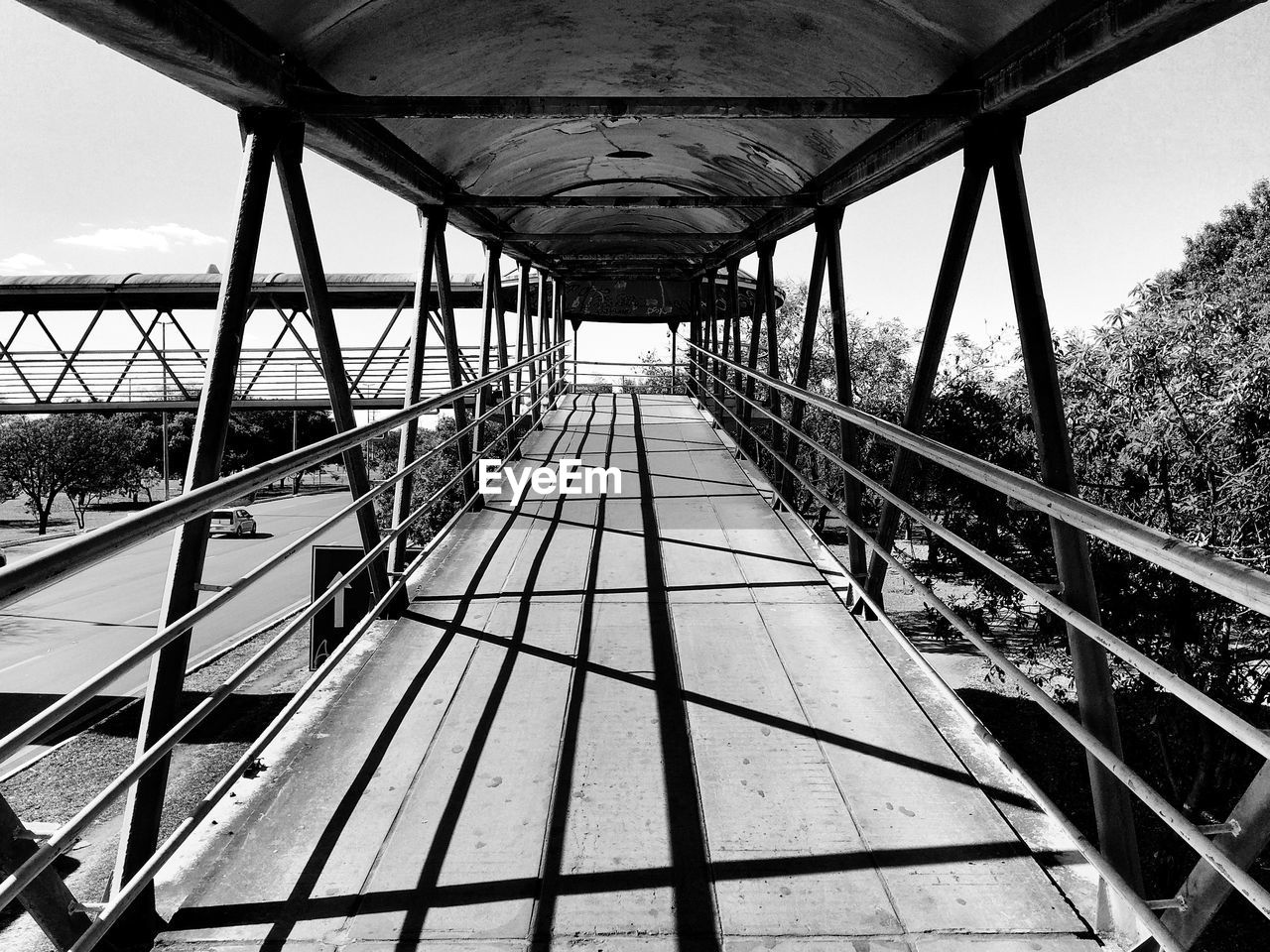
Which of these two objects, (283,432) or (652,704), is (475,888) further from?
(283,432)

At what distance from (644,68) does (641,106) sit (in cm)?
159

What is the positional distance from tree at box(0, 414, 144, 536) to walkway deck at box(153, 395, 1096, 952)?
136 ft

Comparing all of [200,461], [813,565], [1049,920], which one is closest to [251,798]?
[200,461]

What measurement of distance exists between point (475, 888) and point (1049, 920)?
1.46m

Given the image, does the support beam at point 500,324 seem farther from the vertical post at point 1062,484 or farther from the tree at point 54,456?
the tree at point 54,456

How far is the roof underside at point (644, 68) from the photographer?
2602 millimetres

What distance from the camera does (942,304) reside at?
12.0 ft

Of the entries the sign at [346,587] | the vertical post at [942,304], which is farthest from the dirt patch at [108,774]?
the vertical post at [942,304]

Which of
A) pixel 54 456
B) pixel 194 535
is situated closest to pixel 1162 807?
pixel 194 535

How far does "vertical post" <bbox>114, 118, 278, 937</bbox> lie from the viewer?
2115 mm

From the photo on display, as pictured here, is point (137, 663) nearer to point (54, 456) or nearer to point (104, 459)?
point (54, 456)

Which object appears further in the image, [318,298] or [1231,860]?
[318,298]

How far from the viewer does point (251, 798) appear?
246 centimetres

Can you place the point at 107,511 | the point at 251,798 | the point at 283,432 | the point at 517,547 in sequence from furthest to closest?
1. the point at 283,432
2. the point at 107,511
3. the point at 517,547
4. the point at 251,798
